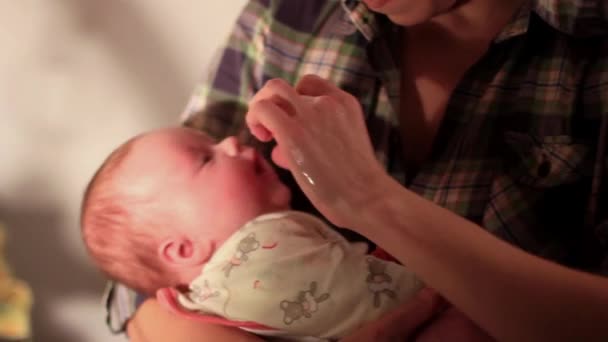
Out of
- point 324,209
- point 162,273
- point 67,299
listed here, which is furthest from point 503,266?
point 67,299

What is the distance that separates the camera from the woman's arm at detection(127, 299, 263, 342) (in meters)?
0.82

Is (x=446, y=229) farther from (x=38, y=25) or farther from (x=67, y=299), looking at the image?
(x=67, y=299)

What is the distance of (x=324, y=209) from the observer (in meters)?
0.61

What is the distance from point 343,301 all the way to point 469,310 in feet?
0.66

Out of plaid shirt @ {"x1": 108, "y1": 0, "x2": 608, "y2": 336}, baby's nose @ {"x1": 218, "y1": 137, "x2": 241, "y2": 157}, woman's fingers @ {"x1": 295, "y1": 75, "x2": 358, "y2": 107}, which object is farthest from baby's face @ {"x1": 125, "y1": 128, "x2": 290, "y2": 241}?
woman's fingers @ {"x1": 295, "y1": 75, "x2": 358, "y2": 107}

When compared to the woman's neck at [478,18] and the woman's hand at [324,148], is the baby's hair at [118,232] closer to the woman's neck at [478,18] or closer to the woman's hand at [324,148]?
the woman's hand at [324,148]

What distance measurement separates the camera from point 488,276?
1.89 feet

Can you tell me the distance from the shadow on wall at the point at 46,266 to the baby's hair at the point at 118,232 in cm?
50

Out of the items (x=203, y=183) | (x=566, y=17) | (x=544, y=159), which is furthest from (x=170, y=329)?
(x=566, y=17)

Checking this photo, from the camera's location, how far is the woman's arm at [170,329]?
0.82 m

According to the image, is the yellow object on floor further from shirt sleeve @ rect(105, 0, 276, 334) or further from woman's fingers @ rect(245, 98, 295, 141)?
woman's fingers @ rect(245, 98, 295, 141)

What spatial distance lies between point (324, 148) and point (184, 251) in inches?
15.4

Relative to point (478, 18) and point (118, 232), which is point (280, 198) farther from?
point (478, 18)

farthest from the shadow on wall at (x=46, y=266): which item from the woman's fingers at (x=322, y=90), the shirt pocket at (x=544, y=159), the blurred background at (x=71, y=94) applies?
the shirt pocket at (x=544, y=159)
